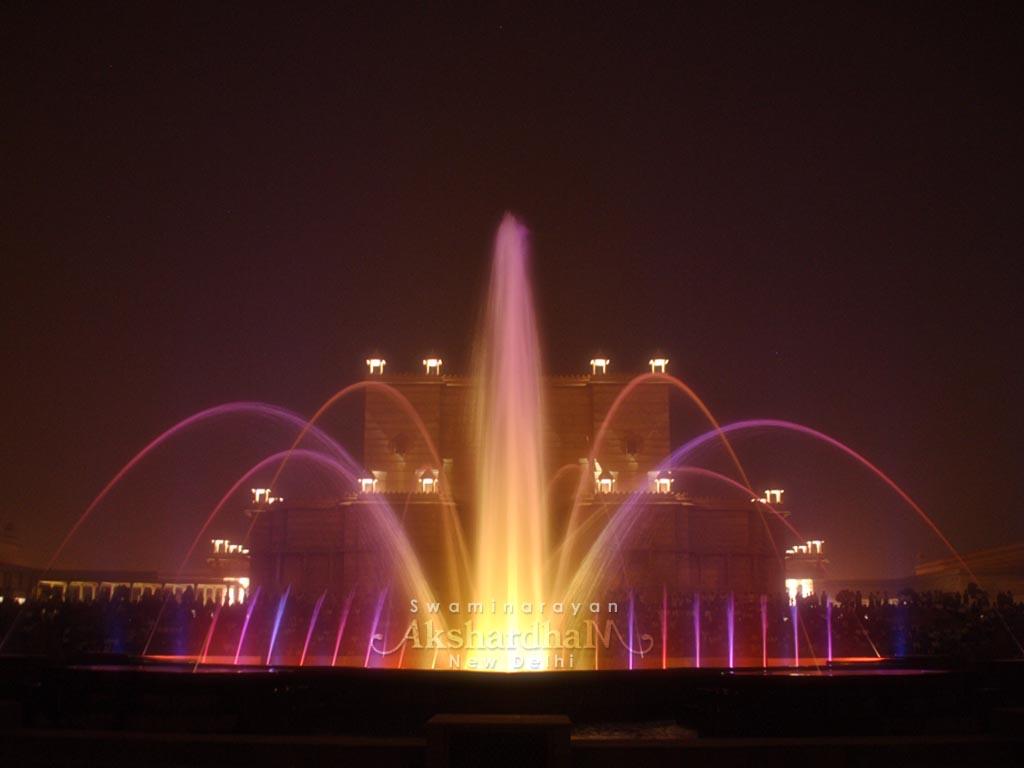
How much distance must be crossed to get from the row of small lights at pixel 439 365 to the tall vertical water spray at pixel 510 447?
2595 centimetres

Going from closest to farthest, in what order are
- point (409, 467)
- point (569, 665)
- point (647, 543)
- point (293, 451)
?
point (569, 665)
point (647, 543)
point (409, 467)
point (293, 451)

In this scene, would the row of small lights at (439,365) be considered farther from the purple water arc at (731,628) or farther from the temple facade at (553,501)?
the purple water arc at (731,628)

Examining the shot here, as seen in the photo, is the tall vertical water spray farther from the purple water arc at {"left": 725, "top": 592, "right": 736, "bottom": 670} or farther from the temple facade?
the temple facade

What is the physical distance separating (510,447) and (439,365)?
92.4 ft

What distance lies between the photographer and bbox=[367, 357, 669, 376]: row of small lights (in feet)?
194

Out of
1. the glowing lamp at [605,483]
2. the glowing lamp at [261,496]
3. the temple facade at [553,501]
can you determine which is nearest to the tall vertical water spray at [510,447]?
the temple facade at [553,501]

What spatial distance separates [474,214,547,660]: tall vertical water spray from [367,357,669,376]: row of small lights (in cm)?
2595

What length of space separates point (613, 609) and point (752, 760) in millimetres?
20284

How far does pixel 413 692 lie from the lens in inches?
463

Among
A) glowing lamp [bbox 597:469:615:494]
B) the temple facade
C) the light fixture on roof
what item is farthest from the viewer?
the light fixture on roof

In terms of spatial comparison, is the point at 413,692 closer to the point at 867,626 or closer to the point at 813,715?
the point at 813,715

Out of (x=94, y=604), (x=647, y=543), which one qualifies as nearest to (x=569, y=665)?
(x=94, y=604)

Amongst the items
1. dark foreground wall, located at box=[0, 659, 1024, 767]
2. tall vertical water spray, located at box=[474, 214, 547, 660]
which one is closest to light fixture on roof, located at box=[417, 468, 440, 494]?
tall vertical water spray, located at box=[474, 214, 547, 660]

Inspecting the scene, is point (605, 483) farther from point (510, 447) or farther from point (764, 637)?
point (764, 637)
